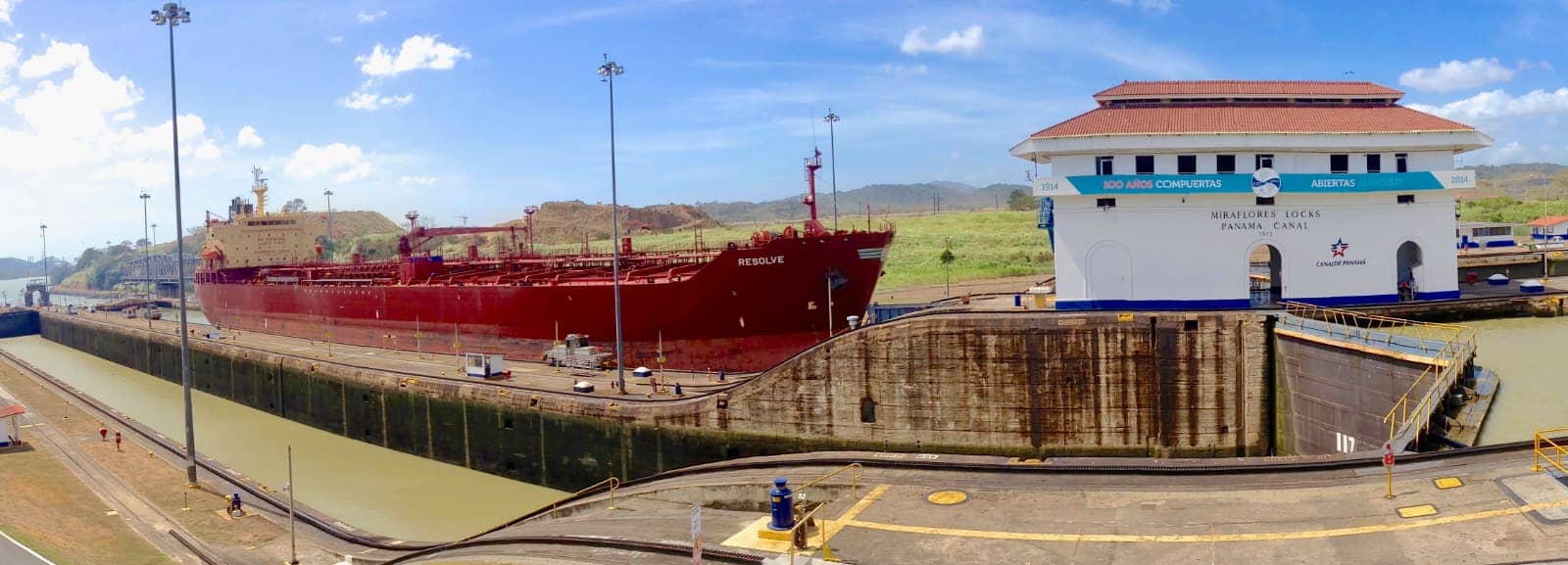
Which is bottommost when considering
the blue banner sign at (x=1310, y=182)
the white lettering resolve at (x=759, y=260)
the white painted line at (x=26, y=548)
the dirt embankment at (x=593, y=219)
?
the white painted line at (x=26, y=548)

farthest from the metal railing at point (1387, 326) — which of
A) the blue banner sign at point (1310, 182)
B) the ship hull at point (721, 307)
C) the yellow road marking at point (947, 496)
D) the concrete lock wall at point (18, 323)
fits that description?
the concrete lock wall at point (18, 323)

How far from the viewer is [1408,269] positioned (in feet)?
73.3

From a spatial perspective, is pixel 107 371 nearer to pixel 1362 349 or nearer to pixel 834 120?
pixel 834 120

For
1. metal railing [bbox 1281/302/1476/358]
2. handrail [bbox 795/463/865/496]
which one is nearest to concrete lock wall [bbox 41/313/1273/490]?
metal railing [bbox 1281/302/1476/358]

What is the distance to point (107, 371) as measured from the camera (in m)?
57.2

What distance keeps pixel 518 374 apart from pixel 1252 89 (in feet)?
73.8

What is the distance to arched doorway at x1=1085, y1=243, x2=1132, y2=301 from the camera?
20.9m

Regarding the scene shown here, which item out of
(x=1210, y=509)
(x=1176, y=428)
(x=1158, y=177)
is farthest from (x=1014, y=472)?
(x=1158, y=177)

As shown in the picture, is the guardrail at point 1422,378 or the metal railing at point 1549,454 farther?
the guardrail at point 1422,378

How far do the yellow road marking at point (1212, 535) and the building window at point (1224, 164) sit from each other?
1132cm

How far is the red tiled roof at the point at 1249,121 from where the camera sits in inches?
811

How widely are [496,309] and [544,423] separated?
38.1 feet

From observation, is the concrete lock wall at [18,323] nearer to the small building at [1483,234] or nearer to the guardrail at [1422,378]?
the guardrail at [1422,378]

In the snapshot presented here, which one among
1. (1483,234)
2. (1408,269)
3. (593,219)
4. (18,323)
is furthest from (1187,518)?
(593,219)
